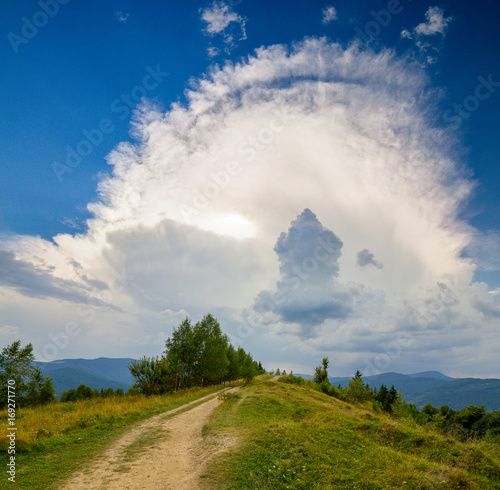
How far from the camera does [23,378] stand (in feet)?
164

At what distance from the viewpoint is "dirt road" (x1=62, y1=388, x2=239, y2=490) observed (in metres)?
10.6

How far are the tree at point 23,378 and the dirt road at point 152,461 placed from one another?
140ft

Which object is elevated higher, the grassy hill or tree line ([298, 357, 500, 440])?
the grassy hill

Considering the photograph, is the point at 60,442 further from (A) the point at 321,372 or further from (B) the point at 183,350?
(A) the point at 321,372

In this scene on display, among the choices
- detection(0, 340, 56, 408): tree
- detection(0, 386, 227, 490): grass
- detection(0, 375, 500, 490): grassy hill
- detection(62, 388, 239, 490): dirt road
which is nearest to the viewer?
detection(0, 375, 500, 490): grassy hill

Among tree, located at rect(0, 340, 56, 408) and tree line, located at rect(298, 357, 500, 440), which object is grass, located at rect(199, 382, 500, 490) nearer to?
tree line, located at rect(298, 357, 500, 440)

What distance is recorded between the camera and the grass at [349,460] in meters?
9.95

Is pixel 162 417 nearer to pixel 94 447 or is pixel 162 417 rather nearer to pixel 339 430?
pixel 94 447

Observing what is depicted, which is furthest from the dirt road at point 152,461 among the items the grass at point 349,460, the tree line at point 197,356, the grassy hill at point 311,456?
the tree line at point 197,356

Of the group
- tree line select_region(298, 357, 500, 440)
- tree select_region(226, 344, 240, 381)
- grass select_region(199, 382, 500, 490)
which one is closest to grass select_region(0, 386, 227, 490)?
grass select_region(199, 382, 500, 490)

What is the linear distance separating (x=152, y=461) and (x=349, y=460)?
9275mm

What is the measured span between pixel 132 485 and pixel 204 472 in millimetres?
2850

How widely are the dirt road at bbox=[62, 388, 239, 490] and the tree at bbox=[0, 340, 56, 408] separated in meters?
42.6

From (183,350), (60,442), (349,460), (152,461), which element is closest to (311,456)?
(349,460)
